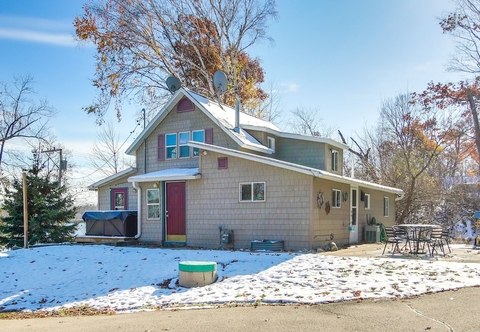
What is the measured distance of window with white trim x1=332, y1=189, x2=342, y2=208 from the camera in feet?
48.1

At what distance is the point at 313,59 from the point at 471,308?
55.5 feet

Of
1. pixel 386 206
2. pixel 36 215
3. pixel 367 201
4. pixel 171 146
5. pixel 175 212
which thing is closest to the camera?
pixel 175 212

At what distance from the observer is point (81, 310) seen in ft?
27.9

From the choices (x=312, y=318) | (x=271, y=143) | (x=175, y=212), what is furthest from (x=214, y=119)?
(x=312, y=318)

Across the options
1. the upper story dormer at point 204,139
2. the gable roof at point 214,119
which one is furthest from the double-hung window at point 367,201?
the gable roof at point 214,119

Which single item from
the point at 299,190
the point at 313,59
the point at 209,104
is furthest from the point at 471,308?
the point at 313,59

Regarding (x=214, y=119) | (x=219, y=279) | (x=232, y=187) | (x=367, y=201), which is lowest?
(x=219, y=279)

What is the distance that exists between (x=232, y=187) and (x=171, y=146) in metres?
4.36

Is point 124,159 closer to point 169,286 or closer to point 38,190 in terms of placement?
point 38,190

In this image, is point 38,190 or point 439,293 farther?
point 38,190

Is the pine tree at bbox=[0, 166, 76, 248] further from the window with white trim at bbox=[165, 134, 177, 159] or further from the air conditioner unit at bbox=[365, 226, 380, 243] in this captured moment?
the air conditioner unit at bbox=[365, 226, 380, 243]

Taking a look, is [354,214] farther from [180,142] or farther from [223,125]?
[180,142]

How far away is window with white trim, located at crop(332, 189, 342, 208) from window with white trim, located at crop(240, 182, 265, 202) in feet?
8.83

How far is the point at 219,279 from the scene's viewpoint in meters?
9.71
